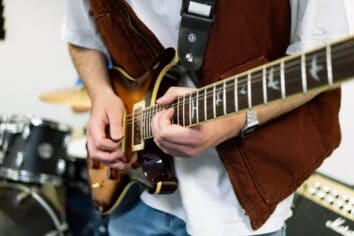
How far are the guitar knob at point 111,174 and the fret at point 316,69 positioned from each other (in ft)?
2.15

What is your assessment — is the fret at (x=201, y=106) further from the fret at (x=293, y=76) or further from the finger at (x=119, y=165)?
the finger at (x=119, y=165)

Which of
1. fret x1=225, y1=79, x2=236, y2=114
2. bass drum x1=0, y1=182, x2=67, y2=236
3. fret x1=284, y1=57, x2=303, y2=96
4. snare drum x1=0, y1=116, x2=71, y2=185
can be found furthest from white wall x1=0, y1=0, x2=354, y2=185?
fret x1=284, y1=57, x2=303, y2=96

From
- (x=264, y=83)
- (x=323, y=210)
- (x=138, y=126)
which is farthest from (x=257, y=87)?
(x=323, y=210)

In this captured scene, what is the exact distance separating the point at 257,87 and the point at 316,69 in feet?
0.29

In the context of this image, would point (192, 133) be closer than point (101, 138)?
Yes

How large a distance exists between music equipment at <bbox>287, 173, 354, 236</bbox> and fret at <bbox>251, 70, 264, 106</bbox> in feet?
2.08

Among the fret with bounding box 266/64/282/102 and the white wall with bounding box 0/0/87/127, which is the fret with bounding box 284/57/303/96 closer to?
the fret with bounding box 266/64/282/102

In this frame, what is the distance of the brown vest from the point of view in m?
0.78

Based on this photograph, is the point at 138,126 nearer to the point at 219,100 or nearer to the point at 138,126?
the point at 138,126

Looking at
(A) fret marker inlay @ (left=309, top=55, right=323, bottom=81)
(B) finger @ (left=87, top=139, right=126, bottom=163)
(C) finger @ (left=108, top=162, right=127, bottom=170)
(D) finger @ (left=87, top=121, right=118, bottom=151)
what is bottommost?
(C) finger @ (left=108, top=162, right=127, bottom=170)

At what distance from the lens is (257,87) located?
58 centimetres

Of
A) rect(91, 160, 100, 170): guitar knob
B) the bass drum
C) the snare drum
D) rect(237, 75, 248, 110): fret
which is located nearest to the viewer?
rect(237, 75, 248, 110): fret

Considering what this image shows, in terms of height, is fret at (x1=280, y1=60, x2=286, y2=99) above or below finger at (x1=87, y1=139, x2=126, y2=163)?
above

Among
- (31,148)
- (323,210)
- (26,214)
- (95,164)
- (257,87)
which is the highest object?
(257,87)
